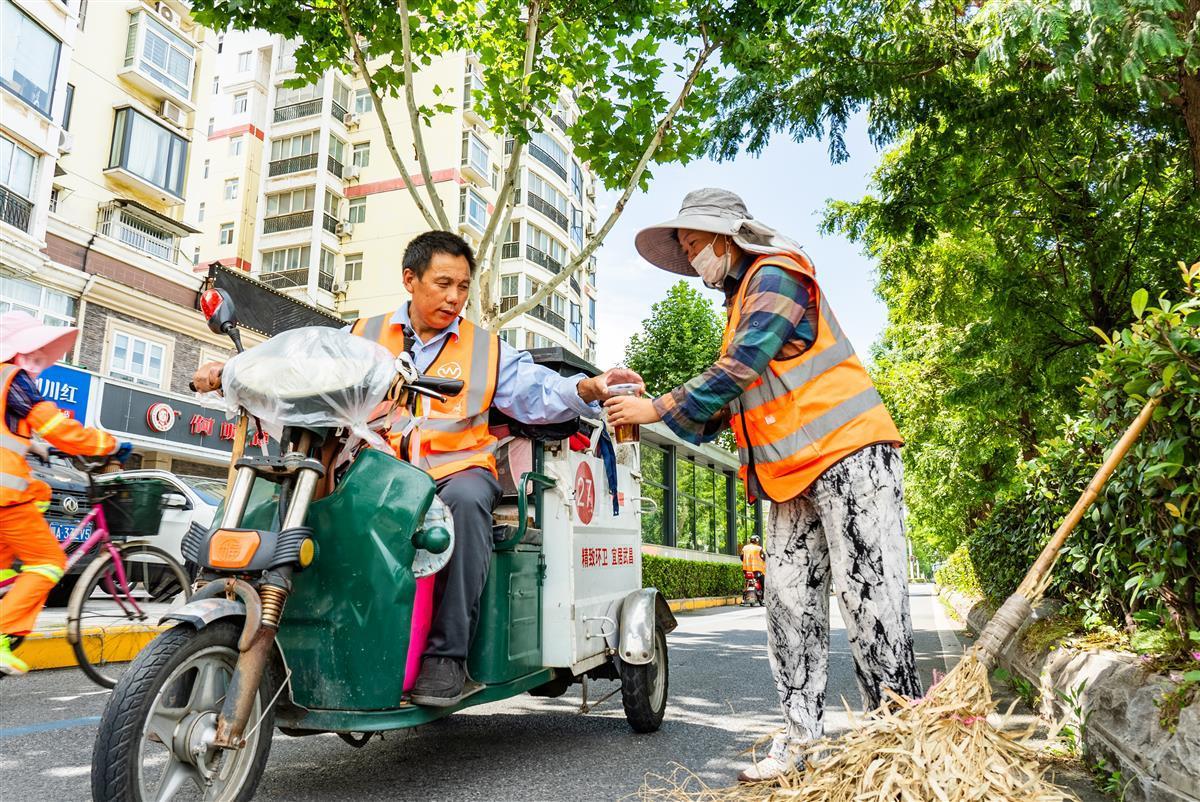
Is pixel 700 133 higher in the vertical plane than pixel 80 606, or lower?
higher

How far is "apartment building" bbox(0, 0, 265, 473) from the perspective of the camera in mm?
17188

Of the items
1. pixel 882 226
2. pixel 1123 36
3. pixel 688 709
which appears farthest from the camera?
pixel 882 226

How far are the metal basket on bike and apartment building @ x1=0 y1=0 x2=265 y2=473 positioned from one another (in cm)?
1291

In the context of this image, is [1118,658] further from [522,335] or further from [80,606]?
[522,335]

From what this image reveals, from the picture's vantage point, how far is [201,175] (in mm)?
34719

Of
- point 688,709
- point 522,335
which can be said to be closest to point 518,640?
point 688,709

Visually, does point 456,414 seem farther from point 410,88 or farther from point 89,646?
point 410,88

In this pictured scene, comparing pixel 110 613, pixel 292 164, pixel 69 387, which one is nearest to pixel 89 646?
pixel 110 613

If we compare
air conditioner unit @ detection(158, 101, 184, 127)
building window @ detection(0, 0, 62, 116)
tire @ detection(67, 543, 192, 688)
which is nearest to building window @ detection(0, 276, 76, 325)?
building window @ detection(0, 0, 62, 116)

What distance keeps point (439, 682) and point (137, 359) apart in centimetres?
1958

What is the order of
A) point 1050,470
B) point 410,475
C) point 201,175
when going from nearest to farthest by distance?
point 410,475
point 1050,470
point 201,175

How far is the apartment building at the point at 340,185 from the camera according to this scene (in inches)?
1319

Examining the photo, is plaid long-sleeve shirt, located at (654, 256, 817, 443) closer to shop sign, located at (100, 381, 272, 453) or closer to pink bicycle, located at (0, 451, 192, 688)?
pink bicycle, located at (0, 451, 192, 688)

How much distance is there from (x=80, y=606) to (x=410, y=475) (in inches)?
147
